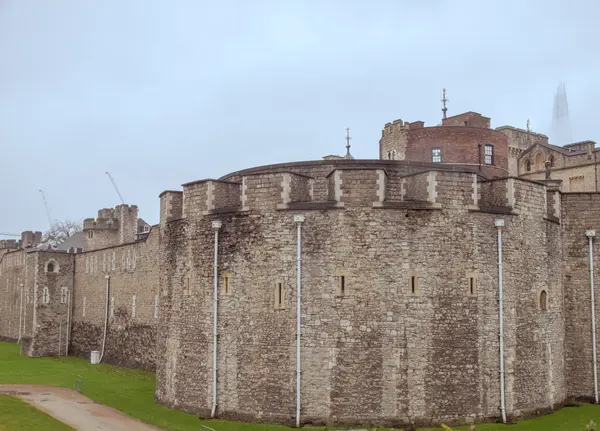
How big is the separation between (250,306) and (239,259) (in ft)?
5.29

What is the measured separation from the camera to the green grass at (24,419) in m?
21.6

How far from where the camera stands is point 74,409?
25125 millimetres

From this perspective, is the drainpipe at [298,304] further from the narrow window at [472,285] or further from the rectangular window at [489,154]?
the rectangular window at [489,154]

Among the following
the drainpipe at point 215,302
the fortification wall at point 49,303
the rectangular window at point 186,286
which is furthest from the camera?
the fortification wall at point 49,303

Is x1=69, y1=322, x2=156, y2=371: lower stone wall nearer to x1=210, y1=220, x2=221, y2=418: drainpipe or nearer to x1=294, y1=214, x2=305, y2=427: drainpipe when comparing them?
x1=210, y1=220, x2=221, y2=418: drainpipe

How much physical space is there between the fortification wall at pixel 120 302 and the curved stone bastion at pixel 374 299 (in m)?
14.5

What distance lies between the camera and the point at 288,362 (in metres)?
20.4

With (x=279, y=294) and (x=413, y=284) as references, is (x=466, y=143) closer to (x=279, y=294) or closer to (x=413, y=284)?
(x=413, y=284)

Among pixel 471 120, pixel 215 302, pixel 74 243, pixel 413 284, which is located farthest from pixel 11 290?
pixel 413 284

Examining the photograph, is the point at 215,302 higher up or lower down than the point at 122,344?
higher up

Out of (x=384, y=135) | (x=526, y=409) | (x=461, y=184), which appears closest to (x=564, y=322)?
(x=526, y=409)

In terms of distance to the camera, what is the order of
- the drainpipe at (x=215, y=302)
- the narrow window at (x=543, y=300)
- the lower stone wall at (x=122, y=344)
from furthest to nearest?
the lower stone wall at (x=122, y=344), the narrow window at (x=543, y=300), the drainpipe at (x=215, y=302)

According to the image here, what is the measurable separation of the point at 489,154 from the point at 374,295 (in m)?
17.8

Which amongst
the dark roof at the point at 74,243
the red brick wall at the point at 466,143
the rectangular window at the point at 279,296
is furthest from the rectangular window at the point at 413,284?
the dark roof at the point at 74,243
